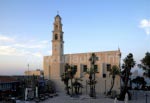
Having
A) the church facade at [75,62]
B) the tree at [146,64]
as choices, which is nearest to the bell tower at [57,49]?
the church facade at [75,62]

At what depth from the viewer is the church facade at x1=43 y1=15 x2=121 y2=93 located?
63.8 metres

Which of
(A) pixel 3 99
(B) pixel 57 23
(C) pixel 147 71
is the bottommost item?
(A) pixel 3 99

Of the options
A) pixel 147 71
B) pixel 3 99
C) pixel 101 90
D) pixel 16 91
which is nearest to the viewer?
pixel 3 99

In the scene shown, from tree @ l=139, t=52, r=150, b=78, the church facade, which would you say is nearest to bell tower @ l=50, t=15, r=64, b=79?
the church facade

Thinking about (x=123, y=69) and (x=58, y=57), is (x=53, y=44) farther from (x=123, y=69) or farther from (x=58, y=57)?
(x=123, y=69)

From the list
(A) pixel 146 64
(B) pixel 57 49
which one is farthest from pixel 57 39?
(A) pixel 146 64

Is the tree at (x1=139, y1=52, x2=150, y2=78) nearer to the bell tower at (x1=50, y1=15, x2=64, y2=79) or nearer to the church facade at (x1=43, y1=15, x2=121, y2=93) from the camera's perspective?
the church facade at (x1=43, y1=15, x2=121, y2=93)

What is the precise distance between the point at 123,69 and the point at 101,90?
9716 mm

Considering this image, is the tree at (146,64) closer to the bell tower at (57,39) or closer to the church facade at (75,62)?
the church facade at (75,62)

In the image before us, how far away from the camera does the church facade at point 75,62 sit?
6384cm

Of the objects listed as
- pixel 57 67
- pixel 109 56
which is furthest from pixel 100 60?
pixel 57 67

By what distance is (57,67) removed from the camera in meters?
70.3

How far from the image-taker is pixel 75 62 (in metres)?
69.5

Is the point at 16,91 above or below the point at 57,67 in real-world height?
below
